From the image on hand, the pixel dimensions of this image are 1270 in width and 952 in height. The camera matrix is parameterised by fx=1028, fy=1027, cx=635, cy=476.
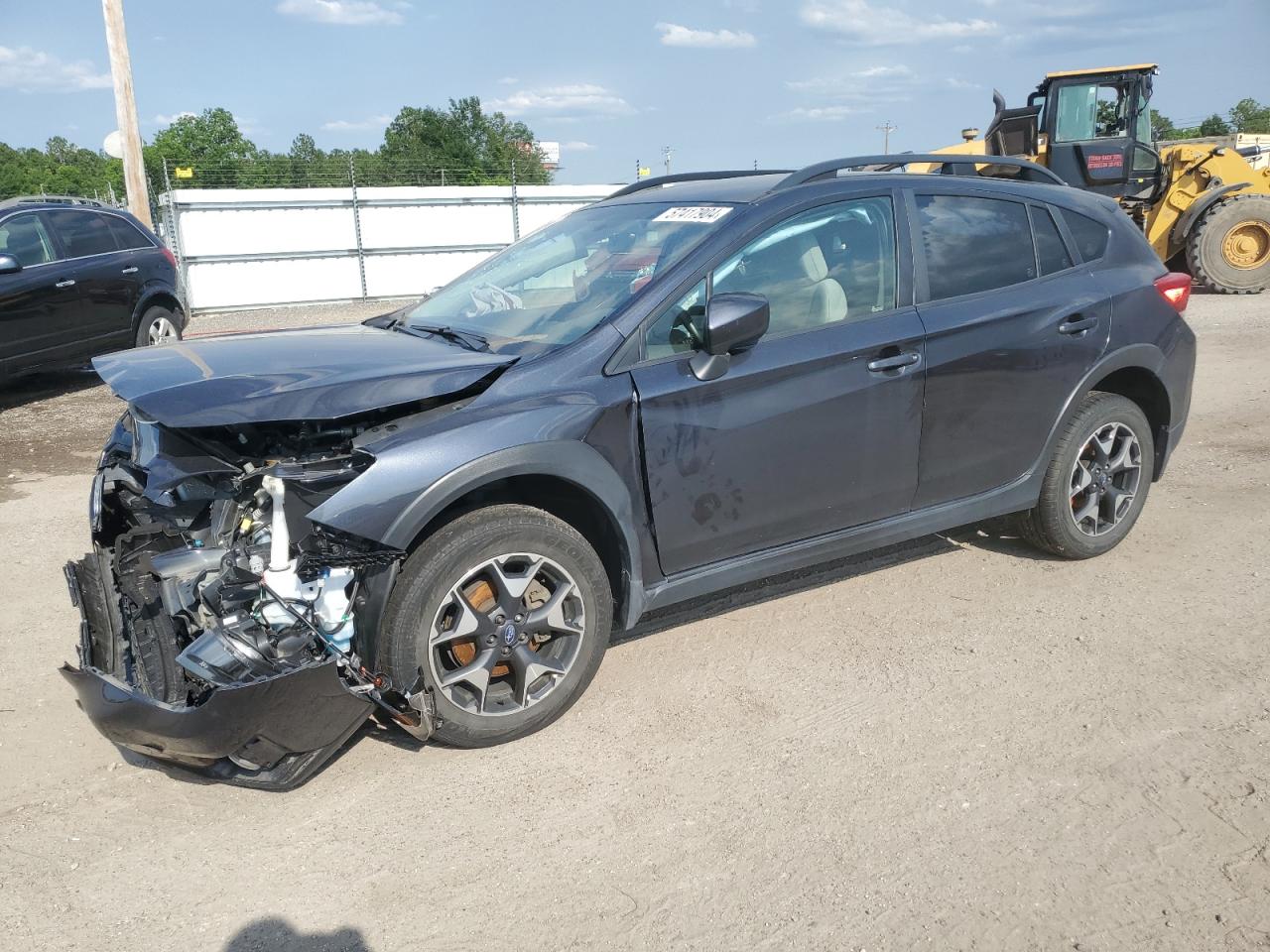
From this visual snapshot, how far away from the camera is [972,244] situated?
445 cm

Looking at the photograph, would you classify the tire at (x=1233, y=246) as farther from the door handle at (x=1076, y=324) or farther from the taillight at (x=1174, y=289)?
the door handle at (x=1076, y=324)

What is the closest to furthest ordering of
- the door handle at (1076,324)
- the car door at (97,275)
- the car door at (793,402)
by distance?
the car door at (793,402)
the door handle at (1076,324)
the car door at (97,275)

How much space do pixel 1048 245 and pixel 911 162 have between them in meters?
0.75

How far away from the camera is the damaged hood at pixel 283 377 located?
10.2 feet

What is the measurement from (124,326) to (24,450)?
106 inches

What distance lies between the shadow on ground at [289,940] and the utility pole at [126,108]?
43.8 feet

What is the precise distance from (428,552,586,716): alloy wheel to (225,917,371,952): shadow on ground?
0.83 meters

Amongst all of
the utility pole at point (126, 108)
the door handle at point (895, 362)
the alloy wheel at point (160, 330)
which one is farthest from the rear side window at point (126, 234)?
the door handle at point (895, 362)

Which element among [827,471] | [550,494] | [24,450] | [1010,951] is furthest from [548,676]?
[24,450]

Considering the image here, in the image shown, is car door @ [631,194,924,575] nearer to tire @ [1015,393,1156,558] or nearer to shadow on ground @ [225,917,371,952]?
tire @ [1015,393,1156,558]

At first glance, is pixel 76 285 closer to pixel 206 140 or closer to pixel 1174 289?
pixel 1174 289

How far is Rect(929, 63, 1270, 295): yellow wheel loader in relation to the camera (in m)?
14.7

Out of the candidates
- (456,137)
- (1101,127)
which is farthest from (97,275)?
(456,137)

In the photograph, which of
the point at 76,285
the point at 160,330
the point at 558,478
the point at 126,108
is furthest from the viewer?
the point at 126,108
